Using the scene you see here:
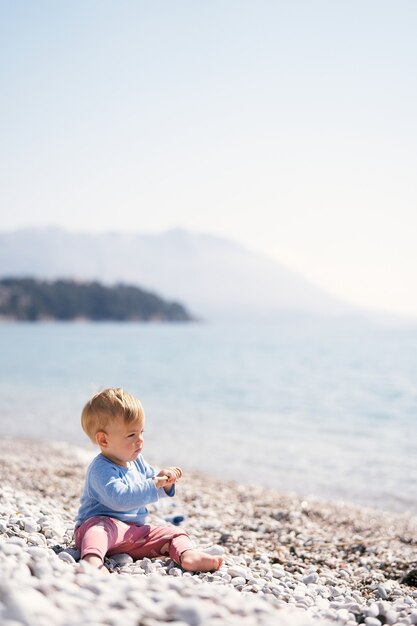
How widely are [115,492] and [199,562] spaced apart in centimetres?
88

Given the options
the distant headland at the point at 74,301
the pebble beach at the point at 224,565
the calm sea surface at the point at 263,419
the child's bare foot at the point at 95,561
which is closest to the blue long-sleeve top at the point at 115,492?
the pebble beach at the point at 224,565

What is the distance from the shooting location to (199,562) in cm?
506

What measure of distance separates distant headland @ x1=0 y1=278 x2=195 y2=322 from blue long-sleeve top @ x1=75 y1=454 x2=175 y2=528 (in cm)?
15436

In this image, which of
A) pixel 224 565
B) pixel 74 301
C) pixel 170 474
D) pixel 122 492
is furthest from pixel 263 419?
pixel 74 301

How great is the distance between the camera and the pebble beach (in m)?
3.32

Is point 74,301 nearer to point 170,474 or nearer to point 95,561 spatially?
point 170,474

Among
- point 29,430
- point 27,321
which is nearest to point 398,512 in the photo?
point 29,430

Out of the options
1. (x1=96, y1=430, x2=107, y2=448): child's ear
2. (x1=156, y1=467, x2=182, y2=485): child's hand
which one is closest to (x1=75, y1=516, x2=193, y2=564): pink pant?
(x1=156, y1=467, x2=182, y2=485): child's hand

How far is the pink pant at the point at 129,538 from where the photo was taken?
4.98 meters

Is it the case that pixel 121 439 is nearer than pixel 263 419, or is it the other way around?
pixel 121 439

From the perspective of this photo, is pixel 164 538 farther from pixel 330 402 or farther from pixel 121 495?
pixel 330 402

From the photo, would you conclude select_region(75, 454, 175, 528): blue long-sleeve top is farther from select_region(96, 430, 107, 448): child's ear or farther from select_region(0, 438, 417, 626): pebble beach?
select_region(0, 438, 417, 626): pebble beach

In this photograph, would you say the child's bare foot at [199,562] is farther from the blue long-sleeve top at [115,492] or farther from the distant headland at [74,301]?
the distant headland at [74,301]

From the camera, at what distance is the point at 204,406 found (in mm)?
24250
